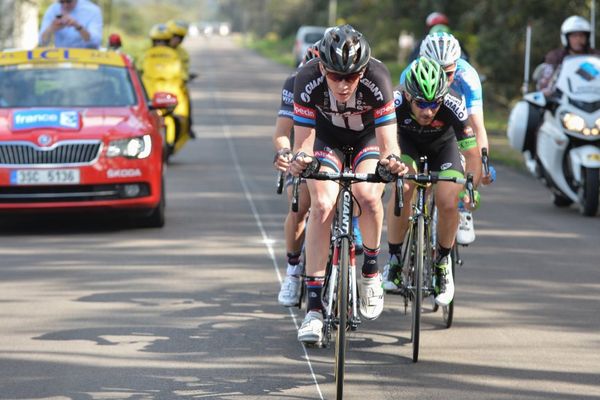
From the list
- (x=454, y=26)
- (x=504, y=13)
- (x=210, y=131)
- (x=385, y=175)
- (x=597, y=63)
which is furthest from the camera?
(x=454, y=26)

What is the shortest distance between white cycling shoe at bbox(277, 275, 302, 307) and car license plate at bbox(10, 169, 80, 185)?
178 inches

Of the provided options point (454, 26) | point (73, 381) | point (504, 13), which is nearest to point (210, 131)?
point (504, 13)

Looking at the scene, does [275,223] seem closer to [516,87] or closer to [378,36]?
[516,87]

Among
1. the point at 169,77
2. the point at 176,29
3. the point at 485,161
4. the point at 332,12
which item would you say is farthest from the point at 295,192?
the point at 332,12

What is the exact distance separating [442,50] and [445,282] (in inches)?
58.6

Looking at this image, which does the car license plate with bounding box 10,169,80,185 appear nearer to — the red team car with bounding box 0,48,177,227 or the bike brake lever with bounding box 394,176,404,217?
the red team car with bounding box 0,48,177,227

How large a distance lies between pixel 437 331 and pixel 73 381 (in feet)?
8.47

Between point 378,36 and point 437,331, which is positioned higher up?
point 437,331

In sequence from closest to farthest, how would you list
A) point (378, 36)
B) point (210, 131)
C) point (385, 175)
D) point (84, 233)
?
point (385, 175), point (84, 233), point (210, 131), point (378, 36)

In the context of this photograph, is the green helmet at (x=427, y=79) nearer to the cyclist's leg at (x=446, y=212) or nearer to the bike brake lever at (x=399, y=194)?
the cyclist's leg at (x=446, y=212)

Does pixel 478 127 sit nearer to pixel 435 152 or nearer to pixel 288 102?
pixel 435 152

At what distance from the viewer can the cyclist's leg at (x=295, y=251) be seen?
913 centimetres

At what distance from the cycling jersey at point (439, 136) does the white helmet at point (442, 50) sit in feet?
0.97

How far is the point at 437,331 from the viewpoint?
912 cm
